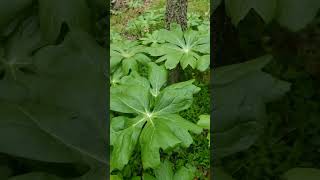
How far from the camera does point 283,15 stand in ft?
1.80

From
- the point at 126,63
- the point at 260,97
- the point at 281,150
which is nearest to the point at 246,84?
the point at 260,97

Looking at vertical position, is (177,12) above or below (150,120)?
above

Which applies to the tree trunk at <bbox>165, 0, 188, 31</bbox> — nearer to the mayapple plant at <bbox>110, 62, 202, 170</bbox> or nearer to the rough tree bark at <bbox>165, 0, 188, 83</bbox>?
the rough tree bark at <bbox>165, 0, 188, 83</bbox>

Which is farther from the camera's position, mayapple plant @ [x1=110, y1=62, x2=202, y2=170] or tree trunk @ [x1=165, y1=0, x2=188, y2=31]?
tree trunk @ [x1=165, y1=0, x2=188, y2=31]

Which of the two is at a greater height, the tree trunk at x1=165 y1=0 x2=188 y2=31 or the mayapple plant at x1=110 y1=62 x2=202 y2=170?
the tree trunk at x1=165 y1=0 x2=188 y2=31

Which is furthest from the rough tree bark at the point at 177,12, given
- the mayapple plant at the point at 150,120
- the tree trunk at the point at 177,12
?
the mayapple plant at the point at 150,120

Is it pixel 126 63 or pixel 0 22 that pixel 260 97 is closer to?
pixel 0 22

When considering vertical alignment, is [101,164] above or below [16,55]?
below

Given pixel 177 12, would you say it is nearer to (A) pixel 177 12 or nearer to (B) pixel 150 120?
(A) pixel 177 12

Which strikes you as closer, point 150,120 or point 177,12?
point 150,120

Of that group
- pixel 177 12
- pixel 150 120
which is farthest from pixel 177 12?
pixel 150 120

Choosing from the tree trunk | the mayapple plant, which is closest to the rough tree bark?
the tree trunk

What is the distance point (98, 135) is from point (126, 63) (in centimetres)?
143

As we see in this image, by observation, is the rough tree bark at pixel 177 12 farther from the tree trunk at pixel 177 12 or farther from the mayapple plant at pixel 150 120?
the mayapple plant at pixel 150 120
